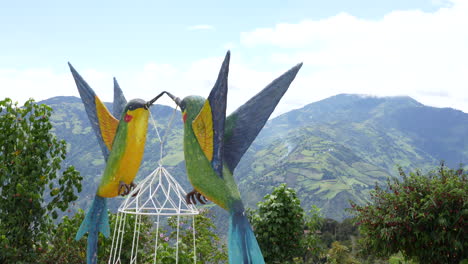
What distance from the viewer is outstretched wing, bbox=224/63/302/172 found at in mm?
3945

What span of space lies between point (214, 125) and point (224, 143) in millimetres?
377

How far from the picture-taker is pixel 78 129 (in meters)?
140

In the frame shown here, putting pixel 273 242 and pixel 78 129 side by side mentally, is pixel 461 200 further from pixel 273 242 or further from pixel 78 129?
pixel 78 129

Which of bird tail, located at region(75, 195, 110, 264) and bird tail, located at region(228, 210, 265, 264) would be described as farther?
bird tail, located at region(75, 195, 110, 264)

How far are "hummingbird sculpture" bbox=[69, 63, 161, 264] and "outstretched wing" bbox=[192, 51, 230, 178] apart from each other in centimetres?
94

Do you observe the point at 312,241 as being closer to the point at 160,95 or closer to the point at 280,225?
the point at 280,225

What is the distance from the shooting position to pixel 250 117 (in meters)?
4.02

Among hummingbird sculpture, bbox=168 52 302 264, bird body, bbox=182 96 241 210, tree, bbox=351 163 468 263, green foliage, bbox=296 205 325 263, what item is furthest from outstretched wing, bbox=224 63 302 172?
tree, bbox=351 163 468 263

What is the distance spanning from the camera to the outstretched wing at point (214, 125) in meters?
3.63

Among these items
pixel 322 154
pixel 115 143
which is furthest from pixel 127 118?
pixel 322 154

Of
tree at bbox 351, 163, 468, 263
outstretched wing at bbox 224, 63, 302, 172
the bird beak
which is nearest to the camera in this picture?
outstretched wing at bbox 224, 63, 302, 172

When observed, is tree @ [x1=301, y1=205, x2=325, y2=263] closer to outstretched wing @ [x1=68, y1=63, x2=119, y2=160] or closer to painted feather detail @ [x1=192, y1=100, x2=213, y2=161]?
painted feather detail @ [x1=192, y1=100, x2=213, y2=161]

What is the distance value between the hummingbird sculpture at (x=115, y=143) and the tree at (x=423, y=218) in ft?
14.4

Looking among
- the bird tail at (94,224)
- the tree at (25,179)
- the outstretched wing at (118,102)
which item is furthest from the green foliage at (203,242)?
the outstretched wing at (118,102)
